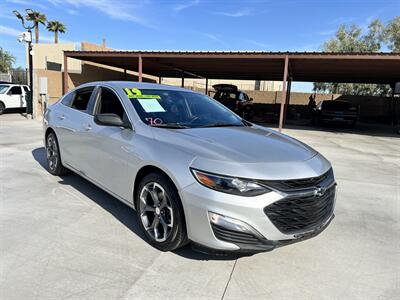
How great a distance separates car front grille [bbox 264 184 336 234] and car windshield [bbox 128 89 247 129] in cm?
145

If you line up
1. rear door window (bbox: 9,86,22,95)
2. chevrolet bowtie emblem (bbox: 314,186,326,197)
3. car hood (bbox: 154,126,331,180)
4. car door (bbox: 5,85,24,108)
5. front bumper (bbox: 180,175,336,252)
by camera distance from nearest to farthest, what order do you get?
1. front bumper (bbox: 180,175,336,252)
2. car hood (bbox: 154,126,331,180)
3. chevrolet bowtie emblem (bbox: 314,186,326,197)
4. car door (bbox: 5,85,24,108)
5. rear door window (bbox: 9,86,22,95)

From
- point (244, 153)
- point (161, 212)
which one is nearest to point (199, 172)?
point (244, 153)

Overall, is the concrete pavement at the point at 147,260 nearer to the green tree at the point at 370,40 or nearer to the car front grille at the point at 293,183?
the car front grille at the point at 293,183

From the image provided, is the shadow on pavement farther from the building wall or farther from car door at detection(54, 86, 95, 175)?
the building wall

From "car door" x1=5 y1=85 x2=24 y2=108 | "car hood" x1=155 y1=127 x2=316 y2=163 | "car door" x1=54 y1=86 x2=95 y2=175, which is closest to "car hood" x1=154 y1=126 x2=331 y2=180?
"car hood" x1=155 y1=127 x2=316 y2=163

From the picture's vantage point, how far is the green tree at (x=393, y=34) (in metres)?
33.8

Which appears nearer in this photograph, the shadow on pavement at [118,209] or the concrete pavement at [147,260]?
the concrete pavement at [147,260]

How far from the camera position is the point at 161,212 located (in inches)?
128

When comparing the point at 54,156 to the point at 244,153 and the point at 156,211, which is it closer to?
the point at 156,211

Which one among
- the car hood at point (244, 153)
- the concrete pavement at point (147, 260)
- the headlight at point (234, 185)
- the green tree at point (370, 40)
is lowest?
the concrete pavement at point (147, 260)

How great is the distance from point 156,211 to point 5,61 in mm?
60832

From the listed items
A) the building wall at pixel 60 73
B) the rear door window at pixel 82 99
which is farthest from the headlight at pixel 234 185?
the building wall at pixel 60 73

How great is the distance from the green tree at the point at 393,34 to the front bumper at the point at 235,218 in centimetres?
3783

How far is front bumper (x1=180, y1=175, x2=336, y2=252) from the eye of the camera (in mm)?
2666
